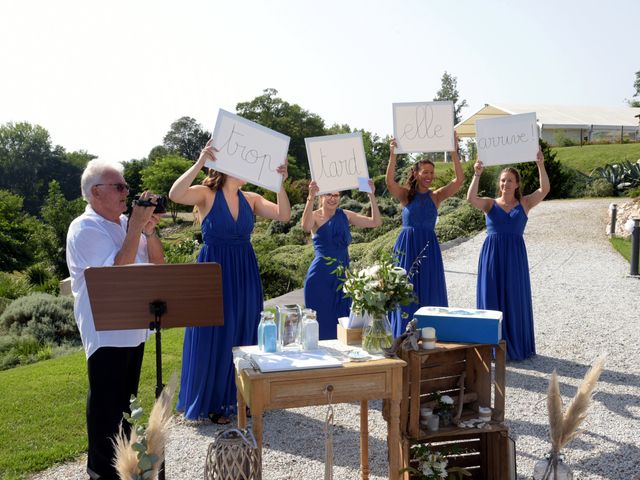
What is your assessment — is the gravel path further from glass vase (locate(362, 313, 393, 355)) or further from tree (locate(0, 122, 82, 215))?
tree (locate(0, 122, 82, 215))

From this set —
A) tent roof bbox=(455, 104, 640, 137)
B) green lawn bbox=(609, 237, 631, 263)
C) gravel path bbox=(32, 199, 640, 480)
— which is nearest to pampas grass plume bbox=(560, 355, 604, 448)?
gravel path bbox=(32, 199, 640, 480)

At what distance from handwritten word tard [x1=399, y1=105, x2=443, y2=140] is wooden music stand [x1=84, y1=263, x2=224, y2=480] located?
11.6 ft

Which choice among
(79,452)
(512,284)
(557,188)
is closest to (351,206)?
(557,188)

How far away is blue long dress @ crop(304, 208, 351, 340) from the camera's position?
20.9 feet

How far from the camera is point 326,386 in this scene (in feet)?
11.7

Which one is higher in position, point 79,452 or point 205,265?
point 205,265

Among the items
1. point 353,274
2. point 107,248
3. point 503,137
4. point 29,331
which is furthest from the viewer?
point 29,331

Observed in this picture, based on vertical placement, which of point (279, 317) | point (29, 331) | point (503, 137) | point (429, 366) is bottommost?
point (29, 331)

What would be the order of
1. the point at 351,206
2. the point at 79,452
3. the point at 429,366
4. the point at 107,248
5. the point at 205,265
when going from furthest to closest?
the point at 351,206 < the point at 79,452 < the point at 429,366 < the point at 107,248 < the point at 205,265

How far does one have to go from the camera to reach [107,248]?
3787 millimetres

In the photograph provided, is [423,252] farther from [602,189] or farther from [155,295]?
A: [602,189]

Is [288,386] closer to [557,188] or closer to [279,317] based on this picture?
[279,317]

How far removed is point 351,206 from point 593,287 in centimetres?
1086

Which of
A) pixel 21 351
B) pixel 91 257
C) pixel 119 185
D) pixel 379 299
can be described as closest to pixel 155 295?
pixel 91 257
